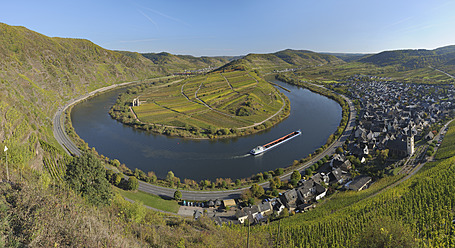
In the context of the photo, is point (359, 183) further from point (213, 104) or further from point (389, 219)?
point (213, 104)

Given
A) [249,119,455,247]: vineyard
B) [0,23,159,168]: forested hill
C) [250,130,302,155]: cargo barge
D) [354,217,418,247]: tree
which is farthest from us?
[250,130,302,155]: cargo barge

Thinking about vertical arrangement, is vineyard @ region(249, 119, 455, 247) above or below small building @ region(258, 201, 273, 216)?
above

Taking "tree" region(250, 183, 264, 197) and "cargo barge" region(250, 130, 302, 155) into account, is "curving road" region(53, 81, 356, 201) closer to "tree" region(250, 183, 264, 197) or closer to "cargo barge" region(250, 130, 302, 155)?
"tree" region(250, 183, 264, 197)

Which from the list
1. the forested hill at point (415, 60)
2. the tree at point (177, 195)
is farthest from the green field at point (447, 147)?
the forested hill at point (415, 60)

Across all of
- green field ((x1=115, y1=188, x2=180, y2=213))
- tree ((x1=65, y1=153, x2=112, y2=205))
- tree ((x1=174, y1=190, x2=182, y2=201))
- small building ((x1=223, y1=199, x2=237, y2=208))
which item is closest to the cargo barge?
small building ((x1=223, y1=199, x2=237, y2=208))

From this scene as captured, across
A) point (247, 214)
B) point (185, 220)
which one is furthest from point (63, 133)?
point (247, 214)

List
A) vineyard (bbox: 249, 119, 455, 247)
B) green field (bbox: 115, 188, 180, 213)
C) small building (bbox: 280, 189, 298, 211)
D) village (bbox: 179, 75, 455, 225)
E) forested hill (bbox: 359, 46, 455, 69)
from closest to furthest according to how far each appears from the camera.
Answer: vineyard (bbox: 249, 119, 455, 247), village (bbox: 179, 75, 455, 225), green field (bbox: 115, 188, 180, 213), small building (bbox: 280, 189, 298, 211), forested hill (bbox: 359, 46, 455, 69)
